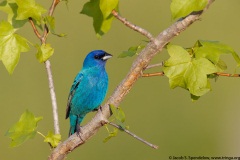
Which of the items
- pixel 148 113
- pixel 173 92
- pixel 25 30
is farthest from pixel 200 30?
pixel 25 30

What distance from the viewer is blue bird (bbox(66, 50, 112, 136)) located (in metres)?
4.03

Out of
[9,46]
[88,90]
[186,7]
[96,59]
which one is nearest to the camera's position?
[186,7]

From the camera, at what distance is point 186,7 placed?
2186 mm

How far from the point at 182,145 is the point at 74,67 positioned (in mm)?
1748

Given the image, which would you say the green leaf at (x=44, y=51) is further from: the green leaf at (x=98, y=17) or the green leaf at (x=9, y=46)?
the green leaf at (x=98, y=17)

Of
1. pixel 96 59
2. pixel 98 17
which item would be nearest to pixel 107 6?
pixel 98 17

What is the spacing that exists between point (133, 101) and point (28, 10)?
5.02 meters

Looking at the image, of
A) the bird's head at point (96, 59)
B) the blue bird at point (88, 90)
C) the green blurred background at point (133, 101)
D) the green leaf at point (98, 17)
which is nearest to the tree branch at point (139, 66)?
the green leaf at point (98, 17)

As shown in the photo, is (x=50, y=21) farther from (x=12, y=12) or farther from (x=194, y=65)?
(x=194, y=65)

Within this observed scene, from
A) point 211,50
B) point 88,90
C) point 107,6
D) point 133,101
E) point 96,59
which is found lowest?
point 133,101

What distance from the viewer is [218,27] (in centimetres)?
865

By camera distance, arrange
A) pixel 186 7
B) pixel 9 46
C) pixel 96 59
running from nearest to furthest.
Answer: pixel 186 7 < pixel 9 46 < pixel 96 59

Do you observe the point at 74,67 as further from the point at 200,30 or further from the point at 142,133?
the point at 200,30

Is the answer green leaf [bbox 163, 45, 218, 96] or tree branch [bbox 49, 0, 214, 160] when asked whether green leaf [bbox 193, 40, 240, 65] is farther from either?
tree branch [bbox 49, 0, 214, 160]
